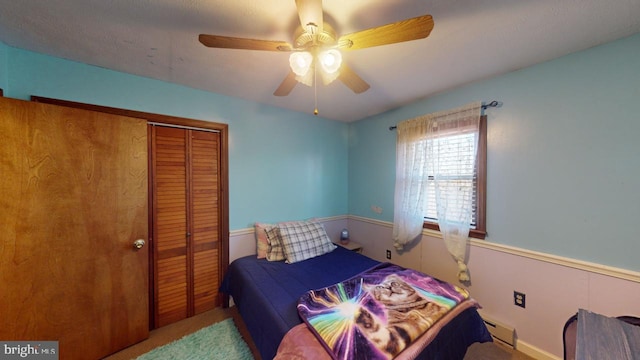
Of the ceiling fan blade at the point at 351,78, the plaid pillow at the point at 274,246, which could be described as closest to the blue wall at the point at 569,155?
the ceiling fan blade at the point at 351,78

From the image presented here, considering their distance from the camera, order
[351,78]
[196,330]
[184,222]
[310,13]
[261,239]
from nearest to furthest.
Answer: [310,13] → [351,78] → [196,330] → [184,222] → [261,239]

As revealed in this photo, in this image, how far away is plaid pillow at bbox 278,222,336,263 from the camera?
2195 mm

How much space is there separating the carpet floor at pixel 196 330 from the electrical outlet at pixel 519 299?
38 cm

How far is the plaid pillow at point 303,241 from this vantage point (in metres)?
2.20

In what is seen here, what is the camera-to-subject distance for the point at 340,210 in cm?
335

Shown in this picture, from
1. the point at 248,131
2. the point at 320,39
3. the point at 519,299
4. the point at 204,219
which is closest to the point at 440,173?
the point at 519,299

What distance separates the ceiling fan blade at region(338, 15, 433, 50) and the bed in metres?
1.61

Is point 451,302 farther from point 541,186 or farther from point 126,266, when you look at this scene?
point 126,266

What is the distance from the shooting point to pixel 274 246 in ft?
7.46

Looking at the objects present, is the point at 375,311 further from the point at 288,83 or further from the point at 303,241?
the point at 288,83

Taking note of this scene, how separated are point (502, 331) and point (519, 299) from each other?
32 centimetres

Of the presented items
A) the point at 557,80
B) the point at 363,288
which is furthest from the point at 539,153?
the point at 363,288

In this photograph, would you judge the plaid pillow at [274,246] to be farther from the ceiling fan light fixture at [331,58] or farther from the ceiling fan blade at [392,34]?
the ceiling fan blade at [392,34]

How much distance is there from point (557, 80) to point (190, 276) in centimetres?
367
